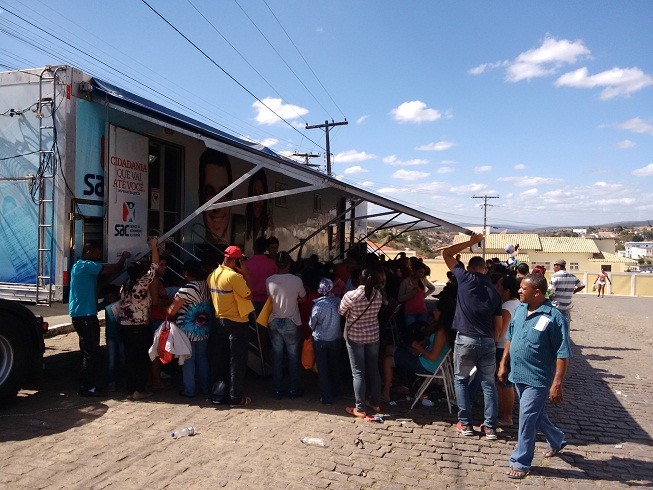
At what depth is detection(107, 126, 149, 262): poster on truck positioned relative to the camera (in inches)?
228

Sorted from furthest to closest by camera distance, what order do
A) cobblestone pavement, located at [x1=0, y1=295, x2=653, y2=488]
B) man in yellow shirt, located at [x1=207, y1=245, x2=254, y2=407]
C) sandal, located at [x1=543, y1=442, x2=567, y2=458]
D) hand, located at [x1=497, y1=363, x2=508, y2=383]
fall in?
man in yellow shirt, located at [x1=207, y1=245, x2=254, y2=407], hand, located at [x1=497, y1=363, x2=508, y2=383], sandal, located at [x1=543, y1=442, x2=567, y2=458], cobblestone pavement, located at [x1=0, y1=295, x2=653, y2=488]

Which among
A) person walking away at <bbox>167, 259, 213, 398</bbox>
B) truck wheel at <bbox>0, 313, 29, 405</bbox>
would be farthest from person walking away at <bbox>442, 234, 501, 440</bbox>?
truck wheel at <bbox>0, 313, 29, 405</bbox>

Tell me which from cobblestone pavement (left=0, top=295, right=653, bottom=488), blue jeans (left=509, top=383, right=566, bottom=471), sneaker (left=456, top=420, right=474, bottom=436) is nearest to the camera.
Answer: cobblestone pavement (left=0, top=295, right=653, bottom=488)

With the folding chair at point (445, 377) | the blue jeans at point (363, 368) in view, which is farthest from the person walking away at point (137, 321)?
the folding chair at point (445, 377)

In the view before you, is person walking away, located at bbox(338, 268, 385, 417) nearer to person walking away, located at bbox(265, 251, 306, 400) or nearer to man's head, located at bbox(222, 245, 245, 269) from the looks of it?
person walking away, located at bbox(265, 251, 306, 400)

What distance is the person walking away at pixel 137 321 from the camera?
567 cm

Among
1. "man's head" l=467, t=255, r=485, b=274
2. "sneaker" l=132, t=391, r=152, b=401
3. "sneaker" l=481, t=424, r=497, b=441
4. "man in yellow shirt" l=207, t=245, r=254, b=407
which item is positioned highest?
"man's head" l=467, t=255, r=485, b=274

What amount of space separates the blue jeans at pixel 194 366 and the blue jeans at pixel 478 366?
2.86 meters

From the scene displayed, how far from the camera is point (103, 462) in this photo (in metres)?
4.16

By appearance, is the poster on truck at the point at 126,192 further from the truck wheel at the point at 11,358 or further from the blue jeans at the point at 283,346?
the blue jeans at the point at 283,346

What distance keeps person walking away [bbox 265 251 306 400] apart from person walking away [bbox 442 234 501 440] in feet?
6.02

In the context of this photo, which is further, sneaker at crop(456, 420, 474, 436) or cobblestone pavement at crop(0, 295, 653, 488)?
sneaker at crop(456, 420, 474, 436)

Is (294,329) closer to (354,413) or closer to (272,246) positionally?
(354,413)

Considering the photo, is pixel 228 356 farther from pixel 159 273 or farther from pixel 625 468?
pixel 625 468
